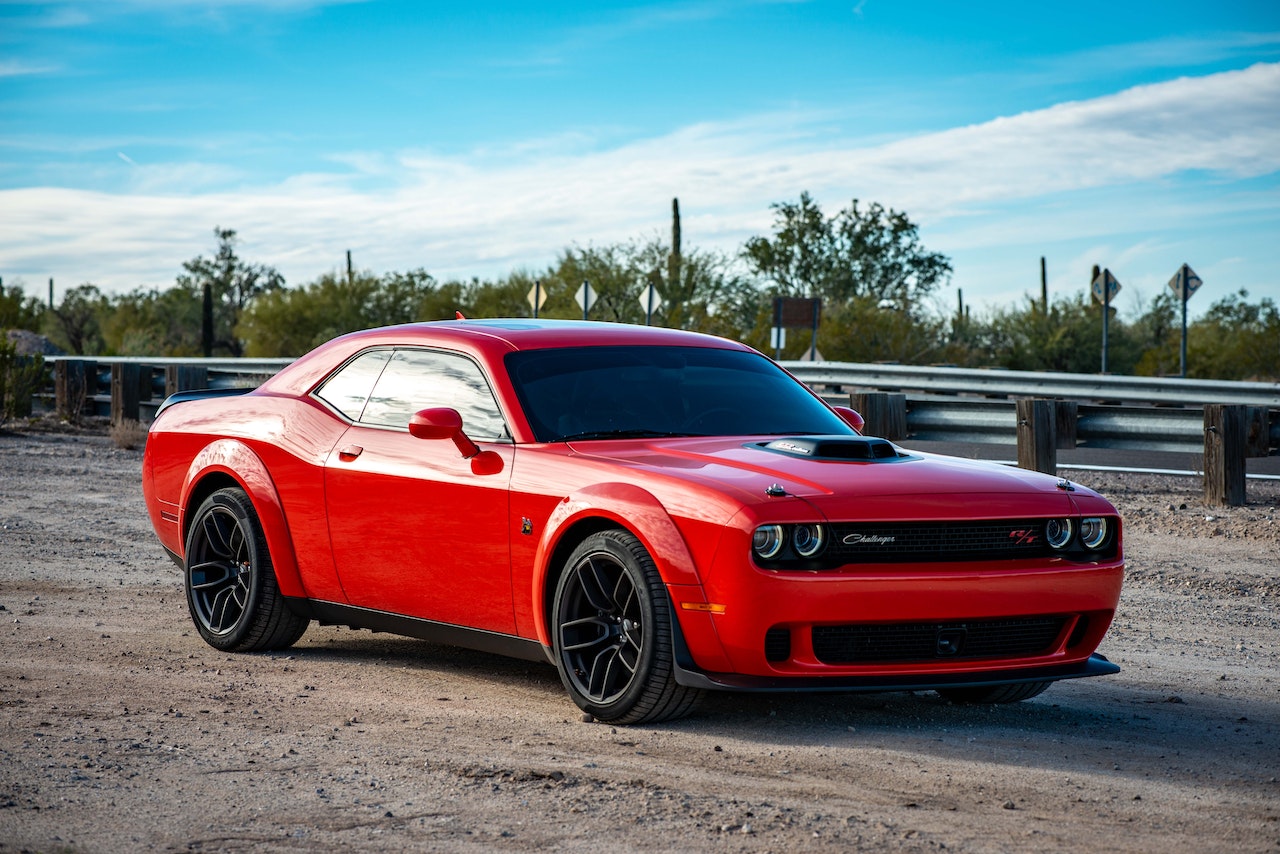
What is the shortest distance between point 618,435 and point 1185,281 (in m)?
23.7

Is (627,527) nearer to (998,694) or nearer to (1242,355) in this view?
(998,694)

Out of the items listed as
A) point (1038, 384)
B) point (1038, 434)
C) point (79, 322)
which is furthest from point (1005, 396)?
point (79, 322)

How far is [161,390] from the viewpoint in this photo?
2119cm

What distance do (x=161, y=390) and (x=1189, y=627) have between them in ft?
52.9

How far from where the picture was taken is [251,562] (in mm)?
6777

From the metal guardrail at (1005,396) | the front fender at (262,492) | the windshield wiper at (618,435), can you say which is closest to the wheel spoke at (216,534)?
the front fender at (262,492)

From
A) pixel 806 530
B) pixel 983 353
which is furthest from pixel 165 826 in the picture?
pixel 983 353

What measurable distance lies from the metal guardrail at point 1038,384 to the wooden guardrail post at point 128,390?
8.12 metres

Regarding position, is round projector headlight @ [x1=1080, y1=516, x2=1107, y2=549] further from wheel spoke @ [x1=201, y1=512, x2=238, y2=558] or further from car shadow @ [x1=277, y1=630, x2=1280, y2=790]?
wheel spoke @ [x1=201, y1=512, x2=238, y2=558]

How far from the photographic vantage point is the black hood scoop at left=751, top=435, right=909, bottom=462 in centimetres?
554

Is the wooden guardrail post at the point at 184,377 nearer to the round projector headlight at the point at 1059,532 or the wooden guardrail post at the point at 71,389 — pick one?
the wooden guardrail post at the point at 71,389

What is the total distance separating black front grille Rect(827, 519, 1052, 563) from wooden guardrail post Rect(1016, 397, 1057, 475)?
8209mm

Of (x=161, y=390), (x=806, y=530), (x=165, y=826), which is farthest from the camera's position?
(x=161, y=390)

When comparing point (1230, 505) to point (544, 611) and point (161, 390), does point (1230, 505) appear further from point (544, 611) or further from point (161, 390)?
point (161, 390)
